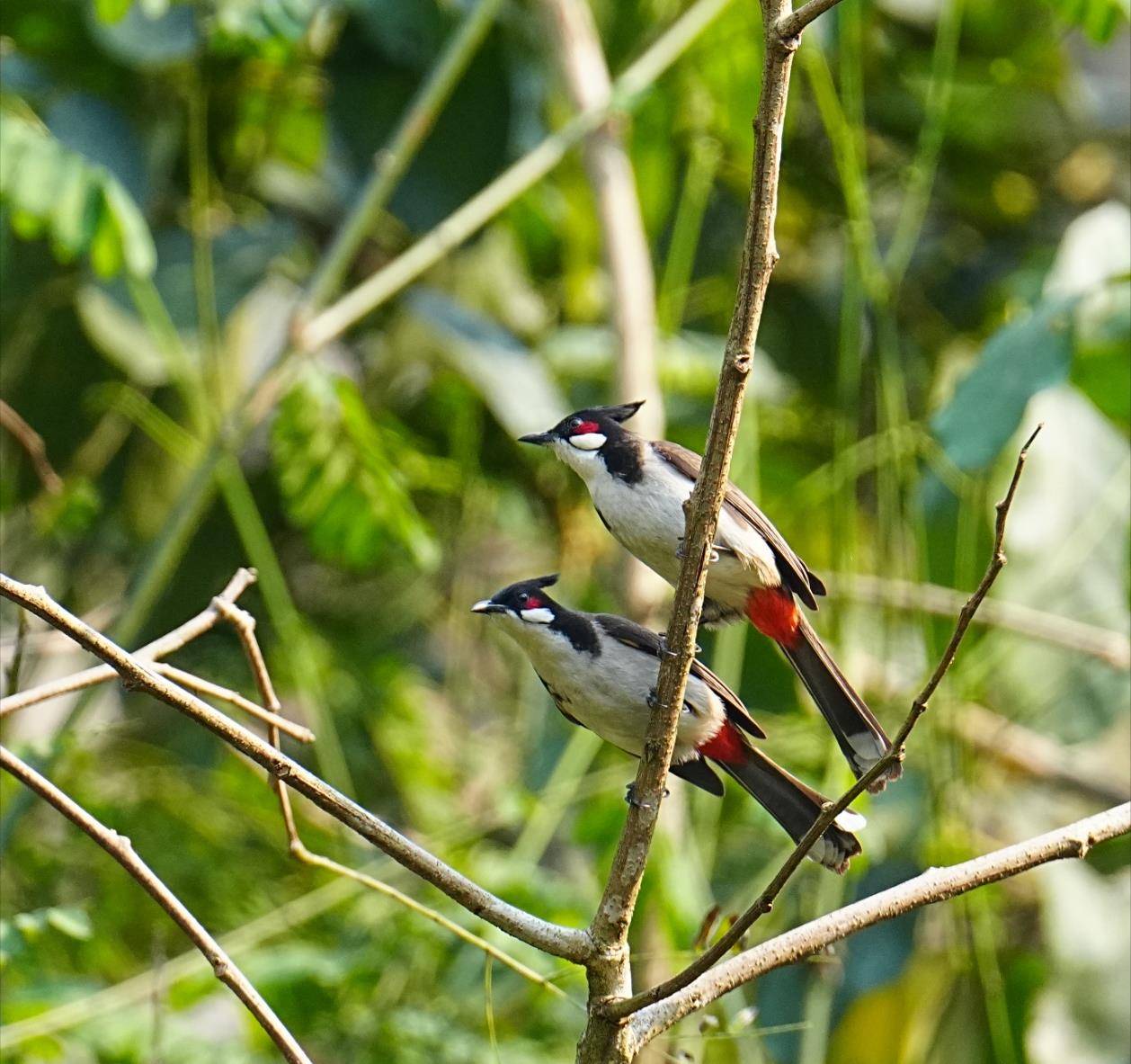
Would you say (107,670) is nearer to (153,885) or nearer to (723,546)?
(153,885)

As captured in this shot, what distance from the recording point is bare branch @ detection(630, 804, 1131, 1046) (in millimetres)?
1586

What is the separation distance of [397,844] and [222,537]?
272 centimetres

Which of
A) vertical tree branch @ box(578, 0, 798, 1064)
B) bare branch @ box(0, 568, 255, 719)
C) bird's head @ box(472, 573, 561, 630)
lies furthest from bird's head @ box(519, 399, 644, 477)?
vertical tree branch @ box(578, 0, 798, 1064)

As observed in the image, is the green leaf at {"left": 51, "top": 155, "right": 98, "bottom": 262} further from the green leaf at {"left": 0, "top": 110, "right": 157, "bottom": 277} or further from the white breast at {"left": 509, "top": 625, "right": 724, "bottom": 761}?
the white breast at {"left": 509, "top": 625, "right": 724, "bottom": 761}

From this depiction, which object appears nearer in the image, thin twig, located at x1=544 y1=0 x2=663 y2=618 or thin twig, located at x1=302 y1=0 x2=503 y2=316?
thin twig, located at x1=302 y1=0 x2=503 y2=316

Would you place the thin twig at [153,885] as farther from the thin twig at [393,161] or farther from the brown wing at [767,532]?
the thin twig at [393,161]

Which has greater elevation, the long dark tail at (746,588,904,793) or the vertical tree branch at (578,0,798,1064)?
the long dark tail at (746,588,904,793)

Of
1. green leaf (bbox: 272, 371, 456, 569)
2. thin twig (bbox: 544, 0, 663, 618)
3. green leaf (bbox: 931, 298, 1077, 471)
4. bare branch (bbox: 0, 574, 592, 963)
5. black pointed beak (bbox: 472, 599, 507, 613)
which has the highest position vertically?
thin twig (bbox: 544, 0, 663, 618)

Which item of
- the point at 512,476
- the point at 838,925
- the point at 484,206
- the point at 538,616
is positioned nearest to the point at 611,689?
the point at 538,616

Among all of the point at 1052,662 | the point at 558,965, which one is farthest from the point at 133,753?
the point at 1052,662

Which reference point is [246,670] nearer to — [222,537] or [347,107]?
[222,537]

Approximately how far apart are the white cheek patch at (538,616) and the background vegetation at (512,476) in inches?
31.9

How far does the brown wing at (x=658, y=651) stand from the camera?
6.88 ft

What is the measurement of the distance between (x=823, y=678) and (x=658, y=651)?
23 cm
